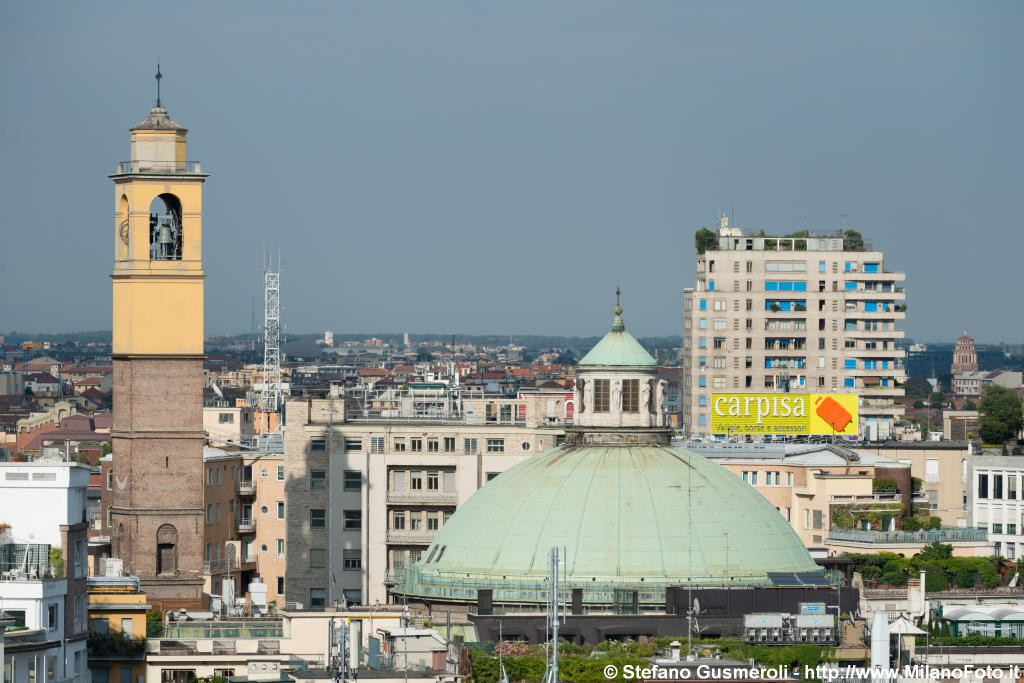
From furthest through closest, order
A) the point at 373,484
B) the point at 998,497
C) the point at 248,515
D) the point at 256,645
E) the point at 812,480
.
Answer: the point at 998,497
the point at 248,515
the point at 812,480
the point at 373,484
the point at 256,645

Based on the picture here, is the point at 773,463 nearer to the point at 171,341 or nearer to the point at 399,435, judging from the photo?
the point at 399,435

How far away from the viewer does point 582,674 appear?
96.6 m

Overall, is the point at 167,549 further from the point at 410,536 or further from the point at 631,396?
the point at 410,536

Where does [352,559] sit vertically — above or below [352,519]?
below

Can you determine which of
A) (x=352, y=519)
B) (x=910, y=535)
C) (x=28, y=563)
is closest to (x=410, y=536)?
(x=352, y=519)

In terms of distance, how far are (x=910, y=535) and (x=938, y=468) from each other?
41889mm

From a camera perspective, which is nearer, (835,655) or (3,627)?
(3,627)

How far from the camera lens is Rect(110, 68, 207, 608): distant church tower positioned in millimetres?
136625

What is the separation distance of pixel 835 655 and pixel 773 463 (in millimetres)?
70950

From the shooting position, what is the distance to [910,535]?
152 metres

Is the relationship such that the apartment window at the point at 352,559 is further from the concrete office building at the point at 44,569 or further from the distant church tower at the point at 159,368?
the concrete office building at the point at 44,569

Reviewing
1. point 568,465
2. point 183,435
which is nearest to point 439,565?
point 568,465

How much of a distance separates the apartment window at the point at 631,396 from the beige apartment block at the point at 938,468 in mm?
66565

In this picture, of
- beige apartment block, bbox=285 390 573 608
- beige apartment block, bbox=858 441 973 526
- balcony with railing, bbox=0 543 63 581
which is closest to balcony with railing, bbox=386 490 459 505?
beige apartment block, bbox=285 390 573 608
